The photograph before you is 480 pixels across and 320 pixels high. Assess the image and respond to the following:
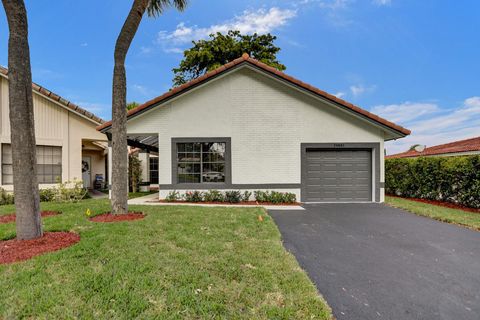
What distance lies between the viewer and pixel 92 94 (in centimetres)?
1719

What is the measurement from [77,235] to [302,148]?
8.28 metres

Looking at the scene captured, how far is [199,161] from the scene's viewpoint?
10320mm

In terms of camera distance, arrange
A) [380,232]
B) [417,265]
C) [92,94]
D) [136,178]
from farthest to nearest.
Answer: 1. [92,94]
2. [136,178]
3. [380,232]
4. [417,265]

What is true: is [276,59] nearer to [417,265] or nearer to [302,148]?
[302,148]

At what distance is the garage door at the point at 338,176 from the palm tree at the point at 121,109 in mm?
7164

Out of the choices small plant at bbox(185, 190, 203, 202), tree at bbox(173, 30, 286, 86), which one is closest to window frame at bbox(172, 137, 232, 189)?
small plant at bbox(185, 190, 203, 202)

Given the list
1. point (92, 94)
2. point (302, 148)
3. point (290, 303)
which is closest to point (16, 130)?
point (290, 303)

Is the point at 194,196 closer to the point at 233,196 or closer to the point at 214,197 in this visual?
the point at 214,197

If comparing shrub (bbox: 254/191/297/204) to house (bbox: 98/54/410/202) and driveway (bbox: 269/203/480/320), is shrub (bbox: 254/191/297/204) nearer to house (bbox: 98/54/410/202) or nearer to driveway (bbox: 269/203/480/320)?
house (bbox: 98/54/410/202)

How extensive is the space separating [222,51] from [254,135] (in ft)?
54.6

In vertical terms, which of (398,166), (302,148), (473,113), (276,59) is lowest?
(398,166)

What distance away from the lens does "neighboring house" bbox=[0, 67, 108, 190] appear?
1051 cm

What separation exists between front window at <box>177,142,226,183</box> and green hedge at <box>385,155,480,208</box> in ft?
31.8

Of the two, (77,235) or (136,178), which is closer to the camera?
(77,235)
